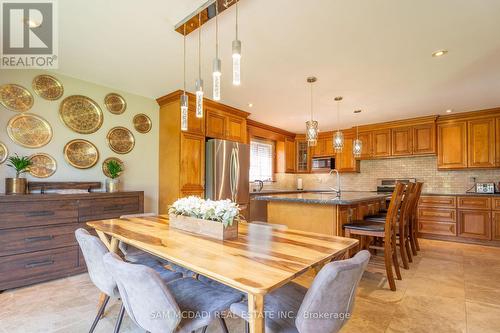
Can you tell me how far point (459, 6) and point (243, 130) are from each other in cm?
325

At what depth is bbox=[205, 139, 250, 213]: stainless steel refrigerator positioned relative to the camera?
3871 millimetres

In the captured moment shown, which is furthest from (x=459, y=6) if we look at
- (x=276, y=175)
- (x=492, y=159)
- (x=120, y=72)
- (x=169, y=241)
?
(x=276, y=175)

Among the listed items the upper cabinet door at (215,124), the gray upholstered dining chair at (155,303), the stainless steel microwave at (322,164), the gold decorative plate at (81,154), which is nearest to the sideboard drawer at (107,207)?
the gold decorative plate at (81,154)

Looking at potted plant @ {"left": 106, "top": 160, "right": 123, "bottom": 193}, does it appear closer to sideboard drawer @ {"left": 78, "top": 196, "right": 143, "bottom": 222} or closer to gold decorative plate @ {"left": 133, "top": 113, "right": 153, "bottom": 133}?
sideboard drawer @ {"left": 78, "top": 196, "right": 143, "bottom": 222}

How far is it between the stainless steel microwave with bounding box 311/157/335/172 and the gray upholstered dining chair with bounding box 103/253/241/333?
5180 millimetres

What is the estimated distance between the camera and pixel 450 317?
1996mm

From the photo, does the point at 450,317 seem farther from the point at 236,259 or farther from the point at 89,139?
the point at 89,139

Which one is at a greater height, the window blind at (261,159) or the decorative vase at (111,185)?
the window blind at (261,159)

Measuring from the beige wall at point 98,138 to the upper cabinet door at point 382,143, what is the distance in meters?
4.46

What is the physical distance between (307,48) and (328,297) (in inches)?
84.3

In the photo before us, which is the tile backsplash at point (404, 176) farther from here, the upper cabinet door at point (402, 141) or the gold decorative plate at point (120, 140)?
the gold decorative plate at point (120, 140)

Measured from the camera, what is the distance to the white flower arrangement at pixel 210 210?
1558mm

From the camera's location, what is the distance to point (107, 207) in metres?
2.99

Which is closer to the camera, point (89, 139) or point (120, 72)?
point (120, 72)
